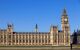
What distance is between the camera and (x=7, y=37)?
10094 centimetres

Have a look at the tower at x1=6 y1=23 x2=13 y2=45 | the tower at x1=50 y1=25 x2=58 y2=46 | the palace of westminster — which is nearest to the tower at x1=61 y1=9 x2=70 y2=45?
the palace of westminster

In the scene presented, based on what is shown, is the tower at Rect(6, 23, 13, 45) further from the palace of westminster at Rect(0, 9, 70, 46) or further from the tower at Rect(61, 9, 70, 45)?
the tower at Rect(61, 9, 70, 45)

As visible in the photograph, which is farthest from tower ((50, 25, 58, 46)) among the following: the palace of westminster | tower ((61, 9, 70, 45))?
tower ((61, 9, 70, 45))

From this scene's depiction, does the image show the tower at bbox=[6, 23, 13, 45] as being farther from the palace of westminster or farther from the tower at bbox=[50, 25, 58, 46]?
the tower at bbox=[50, 25, 58, 46]

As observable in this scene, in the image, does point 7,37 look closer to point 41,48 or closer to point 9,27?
point 9,27

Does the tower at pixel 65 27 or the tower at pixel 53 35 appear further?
the tower at pixel 53 35

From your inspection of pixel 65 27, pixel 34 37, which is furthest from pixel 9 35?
pixel 65 27

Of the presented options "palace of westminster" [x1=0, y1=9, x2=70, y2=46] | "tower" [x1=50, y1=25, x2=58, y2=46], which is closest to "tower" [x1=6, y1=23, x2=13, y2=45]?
"palace of westminster" [x1=0, y1=9, x2=70, y2=46]

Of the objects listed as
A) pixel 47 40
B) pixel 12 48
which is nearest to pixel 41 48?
pixel 12 48

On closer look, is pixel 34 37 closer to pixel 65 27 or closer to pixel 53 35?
pixel 53 35

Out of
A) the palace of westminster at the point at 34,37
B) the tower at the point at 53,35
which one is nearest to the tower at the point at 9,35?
the palace of westminster at the point at 34,37

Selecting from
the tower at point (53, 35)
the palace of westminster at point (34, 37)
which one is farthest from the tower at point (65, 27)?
the tower at point (53, 35)

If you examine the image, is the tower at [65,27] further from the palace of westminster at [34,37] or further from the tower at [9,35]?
the tower at [9,35]

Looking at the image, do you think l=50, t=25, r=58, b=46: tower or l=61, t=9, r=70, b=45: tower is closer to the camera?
l=61, t=9, r=70, b=45: tower
